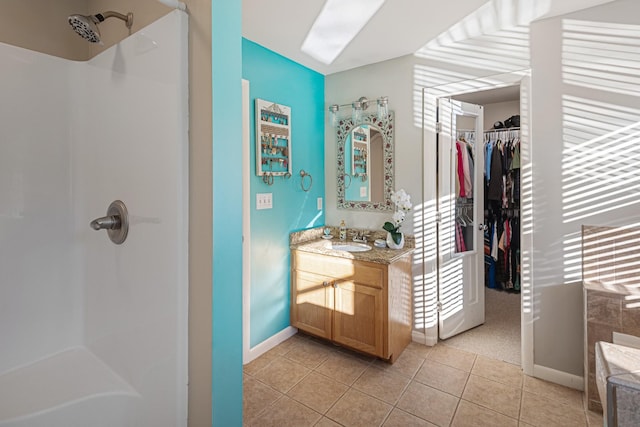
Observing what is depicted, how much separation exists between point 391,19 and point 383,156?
1.10 metres

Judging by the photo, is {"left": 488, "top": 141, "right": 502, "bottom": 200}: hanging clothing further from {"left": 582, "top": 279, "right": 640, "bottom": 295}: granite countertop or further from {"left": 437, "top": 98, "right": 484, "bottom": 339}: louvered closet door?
{"left": 582, "top": 279, "right": 640, "bottom": 295}: granite countertop

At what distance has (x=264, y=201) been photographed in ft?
8.46

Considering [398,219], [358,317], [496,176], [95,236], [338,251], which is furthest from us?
[496,176]

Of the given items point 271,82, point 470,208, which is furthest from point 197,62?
point 470,208

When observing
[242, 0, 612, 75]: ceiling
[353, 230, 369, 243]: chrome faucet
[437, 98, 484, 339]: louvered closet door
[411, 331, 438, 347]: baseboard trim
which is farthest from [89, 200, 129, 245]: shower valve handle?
[411, 331, 438, 347]: baseboard trim

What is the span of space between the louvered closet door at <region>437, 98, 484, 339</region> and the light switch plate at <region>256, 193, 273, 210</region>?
143 cm

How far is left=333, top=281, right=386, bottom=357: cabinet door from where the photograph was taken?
7.68 feet

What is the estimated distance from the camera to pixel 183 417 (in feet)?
3.20

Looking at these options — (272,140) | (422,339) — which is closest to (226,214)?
(272,140)

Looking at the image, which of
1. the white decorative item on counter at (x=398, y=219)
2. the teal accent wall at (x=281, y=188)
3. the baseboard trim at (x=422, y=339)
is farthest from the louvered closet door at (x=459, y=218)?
the teal accent wall at (x=281, y=188)

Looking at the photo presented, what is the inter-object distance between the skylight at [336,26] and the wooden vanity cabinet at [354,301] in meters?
1.68

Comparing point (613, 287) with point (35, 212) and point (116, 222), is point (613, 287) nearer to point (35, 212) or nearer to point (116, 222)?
point (116, 222)

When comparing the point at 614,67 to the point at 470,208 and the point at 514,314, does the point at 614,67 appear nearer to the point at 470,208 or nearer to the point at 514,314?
the point at 470,208

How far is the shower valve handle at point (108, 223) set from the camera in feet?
3.89
